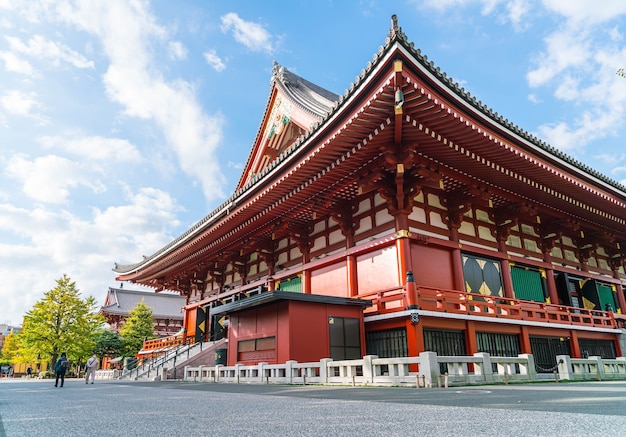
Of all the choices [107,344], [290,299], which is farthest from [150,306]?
[290,299]

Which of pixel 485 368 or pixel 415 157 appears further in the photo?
pixel 415 157

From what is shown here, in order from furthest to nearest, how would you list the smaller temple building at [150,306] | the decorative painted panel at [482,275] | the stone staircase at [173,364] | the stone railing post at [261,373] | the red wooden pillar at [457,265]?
the smaller temple building at [150,306] < the stone staircase at [173,364] < the decorative painted panel at [482,275] < the red wooden pillar at [457,265] < the stone railing post at [261,373]

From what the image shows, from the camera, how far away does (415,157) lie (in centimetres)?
1161

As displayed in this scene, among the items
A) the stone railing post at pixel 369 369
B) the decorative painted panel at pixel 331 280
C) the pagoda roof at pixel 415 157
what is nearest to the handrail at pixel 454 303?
the decorative painted panel at pixel 331 280

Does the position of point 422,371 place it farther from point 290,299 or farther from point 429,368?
point 290,299

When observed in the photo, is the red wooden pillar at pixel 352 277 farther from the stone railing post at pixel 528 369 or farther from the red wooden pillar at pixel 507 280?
the red wooden pillar at pixel 507 280

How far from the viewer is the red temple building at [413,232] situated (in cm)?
1058

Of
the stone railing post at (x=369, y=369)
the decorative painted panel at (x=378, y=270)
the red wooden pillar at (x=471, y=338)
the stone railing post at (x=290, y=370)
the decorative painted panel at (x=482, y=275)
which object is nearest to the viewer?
the stone railing post at (x=369, y=369)

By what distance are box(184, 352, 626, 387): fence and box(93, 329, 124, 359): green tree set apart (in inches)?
1080

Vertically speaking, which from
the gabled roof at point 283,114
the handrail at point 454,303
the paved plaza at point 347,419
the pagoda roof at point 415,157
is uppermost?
the gabled roof at point 283,114

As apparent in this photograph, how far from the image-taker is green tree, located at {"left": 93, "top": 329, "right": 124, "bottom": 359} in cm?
3559

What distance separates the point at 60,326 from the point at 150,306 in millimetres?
21679

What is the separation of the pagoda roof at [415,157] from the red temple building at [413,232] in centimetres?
4

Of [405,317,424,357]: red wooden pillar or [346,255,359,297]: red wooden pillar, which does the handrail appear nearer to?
[405,317,424,357]: red wooden pillar
